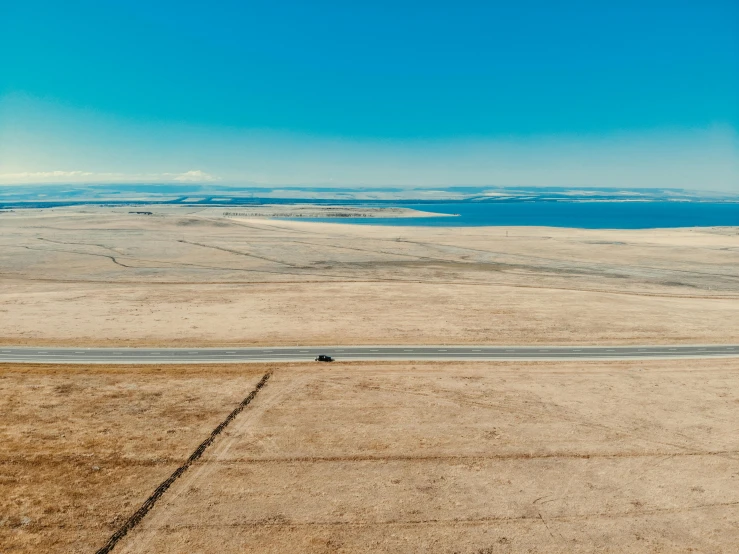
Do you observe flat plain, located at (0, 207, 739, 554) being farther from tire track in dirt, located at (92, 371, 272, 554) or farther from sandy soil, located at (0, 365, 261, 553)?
tire track in dirt, located at (92, 371, 272, 554)

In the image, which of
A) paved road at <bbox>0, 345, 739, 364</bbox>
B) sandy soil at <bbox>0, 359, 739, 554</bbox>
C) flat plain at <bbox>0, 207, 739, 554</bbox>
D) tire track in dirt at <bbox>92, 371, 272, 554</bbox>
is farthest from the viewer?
paved road at <bbox>0, 345, 739, 364</bbox>

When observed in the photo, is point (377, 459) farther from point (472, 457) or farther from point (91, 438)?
point (91, 438)

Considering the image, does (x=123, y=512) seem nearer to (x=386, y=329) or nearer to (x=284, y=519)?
(x=284, y=519)

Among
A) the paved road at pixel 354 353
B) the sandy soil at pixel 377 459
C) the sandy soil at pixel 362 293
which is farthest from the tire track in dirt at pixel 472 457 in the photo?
the sandy soil at pixel 362 293

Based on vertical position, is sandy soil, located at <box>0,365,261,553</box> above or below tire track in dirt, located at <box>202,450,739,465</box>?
above

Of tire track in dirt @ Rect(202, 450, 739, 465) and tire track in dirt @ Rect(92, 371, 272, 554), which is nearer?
tire track in dirt @ Rect(92, 371, 272, 554)

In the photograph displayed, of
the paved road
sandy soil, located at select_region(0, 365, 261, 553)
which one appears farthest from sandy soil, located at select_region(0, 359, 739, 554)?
the paved road

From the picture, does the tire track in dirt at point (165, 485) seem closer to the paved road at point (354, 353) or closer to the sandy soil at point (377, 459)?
the sandy soil at point (377, 459)

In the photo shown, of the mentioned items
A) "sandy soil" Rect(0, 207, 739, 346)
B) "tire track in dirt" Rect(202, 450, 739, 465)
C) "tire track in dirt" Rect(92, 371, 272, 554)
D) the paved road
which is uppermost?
"sandy soil" Rect(0, 207, 739, 346)
